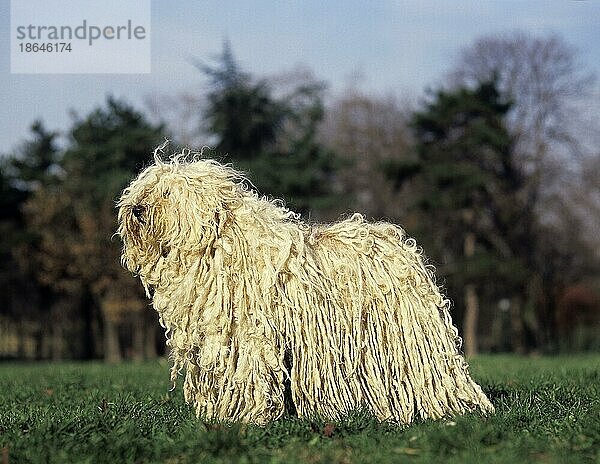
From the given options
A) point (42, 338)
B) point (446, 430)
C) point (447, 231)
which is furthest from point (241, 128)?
point (446, 430)

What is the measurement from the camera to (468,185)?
31.5m

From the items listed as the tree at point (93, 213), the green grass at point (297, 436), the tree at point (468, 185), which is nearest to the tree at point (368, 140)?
the tree at point (468, 185)

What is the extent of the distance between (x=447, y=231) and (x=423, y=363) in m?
26.8

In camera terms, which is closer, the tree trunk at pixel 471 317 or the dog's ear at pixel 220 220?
the dog's ear at pixel 220 220

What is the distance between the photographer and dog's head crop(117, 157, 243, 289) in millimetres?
7074

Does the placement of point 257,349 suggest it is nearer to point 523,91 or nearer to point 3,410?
point 3,410

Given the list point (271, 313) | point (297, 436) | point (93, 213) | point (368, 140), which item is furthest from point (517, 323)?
point (297, 436)

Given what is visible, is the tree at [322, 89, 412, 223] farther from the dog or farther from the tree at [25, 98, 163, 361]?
the dog

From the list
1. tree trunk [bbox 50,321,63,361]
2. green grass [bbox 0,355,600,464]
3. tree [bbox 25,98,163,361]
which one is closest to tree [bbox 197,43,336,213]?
tree [bbox 25,98,163,361]

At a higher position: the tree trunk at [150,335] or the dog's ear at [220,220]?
the dog's ear at [220,220]

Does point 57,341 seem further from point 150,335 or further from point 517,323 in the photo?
point 517,323

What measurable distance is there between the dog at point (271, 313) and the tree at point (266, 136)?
2420 cm

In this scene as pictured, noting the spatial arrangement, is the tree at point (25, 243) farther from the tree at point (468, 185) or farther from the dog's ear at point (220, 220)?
the dog's ear at point (220, 220)

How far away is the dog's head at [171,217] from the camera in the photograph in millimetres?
7074
